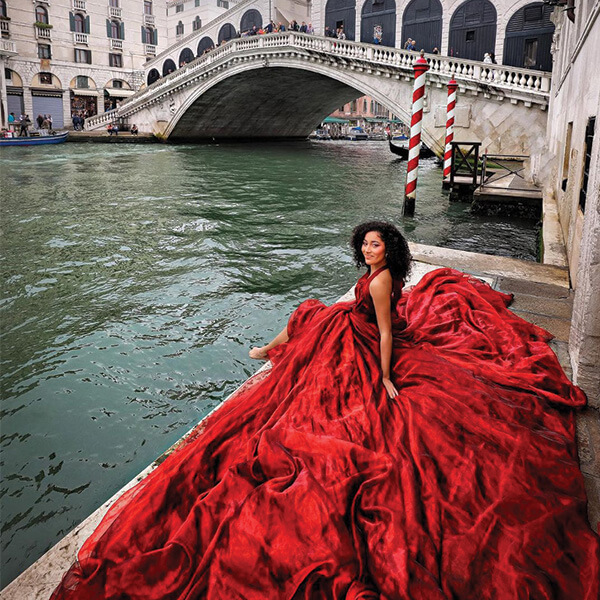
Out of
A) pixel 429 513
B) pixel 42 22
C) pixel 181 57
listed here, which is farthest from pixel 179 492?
pixel 181 57

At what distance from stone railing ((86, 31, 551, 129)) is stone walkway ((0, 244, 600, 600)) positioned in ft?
30.3

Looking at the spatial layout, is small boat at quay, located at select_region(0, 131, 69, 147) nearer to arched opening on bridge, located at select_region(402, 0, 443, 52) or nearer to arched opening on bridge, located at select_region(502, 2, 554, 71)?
arched opening on bridge, located at select_region(402, 0, 443, 52)

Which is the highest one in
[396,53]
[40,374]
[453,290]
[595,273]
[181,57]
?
[181,57]

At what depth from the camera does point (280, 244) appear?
6.18 metres

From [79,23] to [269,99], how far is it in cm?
1210

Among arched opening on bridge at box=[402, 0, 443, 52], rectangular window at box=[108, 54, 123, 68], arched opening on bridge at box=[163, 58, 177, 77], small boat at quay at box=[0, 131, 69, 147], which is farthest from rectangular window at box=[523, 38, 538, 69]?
rectangular window at box=[108, 54, 123, 68]

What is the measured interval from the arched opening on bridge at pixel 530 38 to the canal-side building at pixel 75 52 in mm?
20734

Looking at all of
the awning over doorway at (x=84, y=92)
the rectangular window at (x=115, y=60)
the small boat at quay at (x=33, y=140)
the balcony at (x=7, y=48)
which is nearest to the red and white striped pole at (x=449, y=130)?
the small boat at quay at (x=33, y=140)

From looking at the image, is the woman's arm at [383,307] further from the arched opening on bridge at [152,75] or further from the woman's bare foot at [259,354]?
the arched opening on bridge at [152,75]

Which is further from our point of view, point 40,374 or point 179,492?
point 40,374

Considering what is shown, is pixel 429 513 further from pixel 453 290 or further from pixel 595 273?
pixel 453 290

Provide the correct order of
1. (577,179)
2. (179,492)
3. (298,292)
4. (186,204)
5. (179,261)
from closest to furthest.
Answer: (179,492) < (577,179) < (298,292) < (179,261) < (186,204)

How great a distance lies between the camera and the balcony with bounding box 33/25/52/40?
26.0 metres

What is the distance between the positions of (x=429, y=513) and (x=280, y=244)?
4.90 meters
